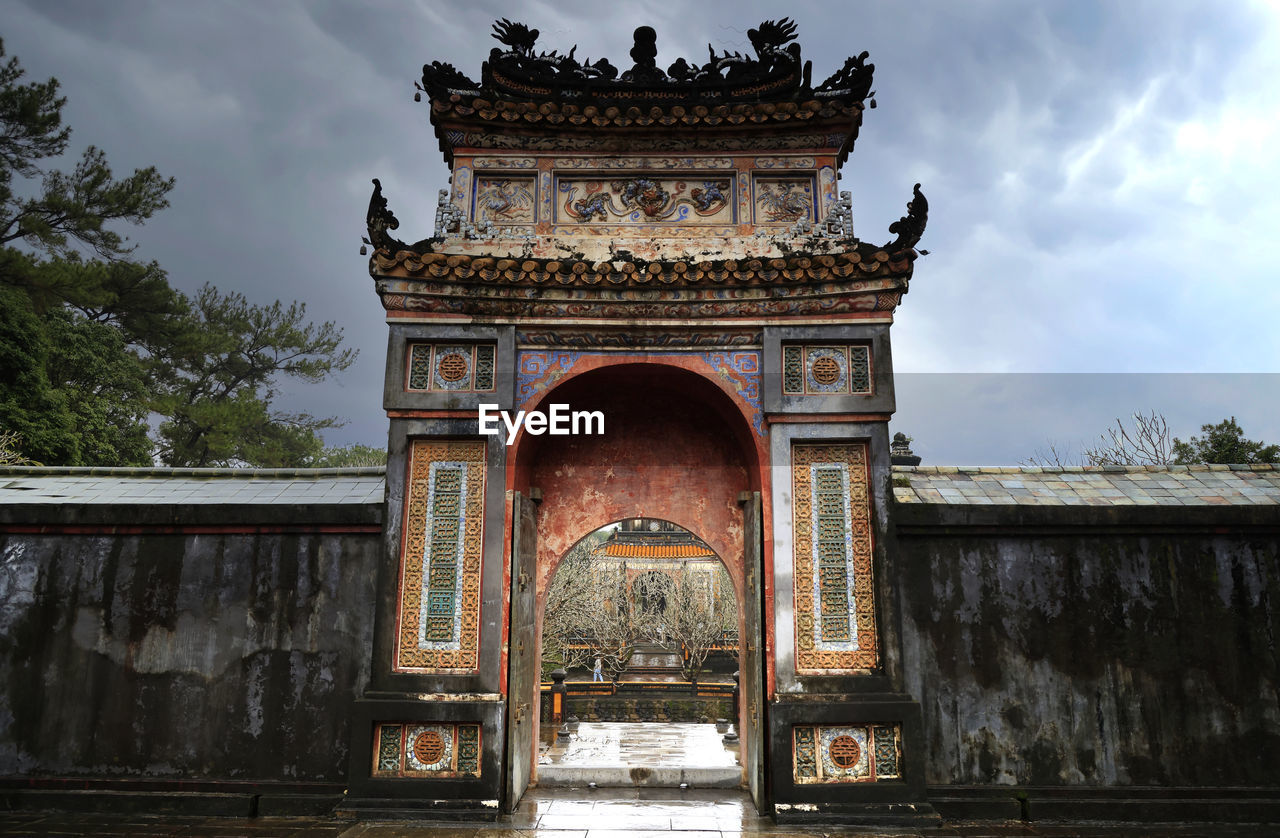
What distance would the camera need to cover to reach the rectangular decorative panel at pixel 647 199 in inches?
339

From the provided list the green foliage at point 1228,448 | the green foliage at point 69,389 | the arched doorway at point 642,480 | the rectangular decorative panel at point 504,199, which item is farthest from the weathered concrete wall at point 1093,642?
the green foliage at point 69,389

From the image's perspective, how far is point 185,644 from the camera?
7418 mm

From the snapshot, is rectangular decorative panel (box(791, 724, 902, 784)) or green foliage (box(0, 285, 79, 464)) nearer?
rectangular decorative panel (box(791, 724, 902, 784))

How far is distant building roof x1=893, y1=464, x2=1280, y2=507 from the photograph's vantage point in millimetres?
7828

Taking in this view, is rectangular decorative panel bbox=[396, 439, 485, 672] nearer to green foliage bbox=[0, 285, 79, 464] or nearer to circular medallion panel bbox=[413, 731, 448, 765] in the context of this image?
circular medallion panel bbox=[413, 731, 448, 765]

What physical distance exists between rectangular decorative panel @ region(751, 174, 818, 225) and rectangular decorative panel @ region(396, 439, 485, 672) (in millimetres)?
3906

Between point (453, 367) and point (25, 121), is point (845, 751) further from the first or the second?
point (25, 121)

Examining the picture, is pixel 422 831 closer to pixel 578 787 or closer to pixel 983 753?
pixel 578 787

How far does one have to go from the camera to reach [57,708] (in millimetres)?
7344

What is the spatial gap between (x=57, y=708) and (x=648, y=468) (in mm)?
6151

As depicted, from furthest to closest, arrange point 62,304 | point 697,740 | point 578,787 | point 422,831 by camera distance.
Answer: point 62,304, point 697,740, point 578,787, point 422,831

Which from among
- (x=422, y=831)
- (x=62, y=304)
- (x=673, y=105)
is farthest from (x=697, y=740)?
(x=62, y=304)

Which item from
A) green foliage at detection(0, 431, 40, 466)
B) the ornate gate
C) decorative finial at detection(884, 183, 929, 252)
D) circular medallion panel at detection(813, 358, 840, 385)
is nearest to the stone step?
the ornate gate

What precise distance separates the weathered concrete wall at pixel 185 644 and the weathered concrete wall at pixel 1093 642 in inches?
208
